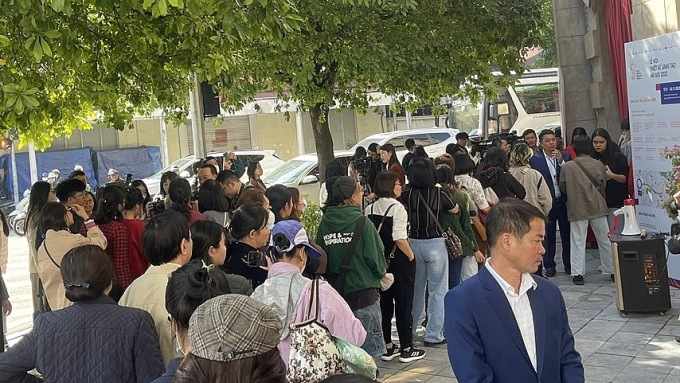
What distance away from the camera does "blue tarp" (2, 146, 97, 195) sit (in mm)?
32688

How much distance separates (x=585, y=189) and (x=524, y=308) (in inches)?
268

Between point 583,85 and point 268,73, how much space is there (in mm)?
5912

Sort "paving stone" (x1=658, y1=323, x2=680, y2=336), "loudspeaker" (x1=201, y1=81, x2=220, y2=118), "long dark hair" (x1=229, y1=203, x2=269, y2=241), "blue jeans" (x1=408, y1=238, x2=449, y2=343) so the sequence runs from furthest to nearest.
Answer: "loudspeaker" (x1=201, y1=81, x2=220, y2=118) < "blue jeans" (x1=408, y1=238, x2=449, y2=343) < "paving stone" (x1=658, y1=323, x2=680, y2=336) < "long dark hair" (x1=229, y1=203, x2=269, y2=241)

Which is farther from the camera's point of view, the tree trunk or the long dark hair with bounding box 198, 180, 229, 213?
the tree trunk

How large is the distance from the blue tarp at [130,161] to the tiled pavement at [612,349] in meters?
28.9

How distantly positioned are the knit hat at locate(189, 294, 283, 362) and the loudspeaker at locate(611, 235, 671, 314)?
6726mm

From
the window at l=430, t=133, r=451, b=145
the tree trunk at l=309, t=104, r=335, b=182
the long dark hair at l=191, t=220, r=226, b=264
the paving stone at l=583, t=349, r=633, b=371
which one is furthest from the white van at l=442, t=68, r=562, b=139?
the long dark hair at l=191, t=220, r=226, b=264

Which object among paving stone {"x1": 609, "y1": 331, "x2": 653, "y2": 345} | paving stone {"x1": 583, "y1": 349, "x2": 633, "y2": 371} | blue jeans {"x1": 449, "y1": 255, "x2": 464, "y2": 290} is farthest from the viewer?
blue jeans {"x1": 449, "y1": 255, "x2": 464, "y2": 290}

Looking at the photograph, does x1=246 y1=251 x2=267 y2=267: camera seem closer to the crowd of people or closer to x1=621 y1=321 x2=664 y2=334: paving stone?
the crowd of people

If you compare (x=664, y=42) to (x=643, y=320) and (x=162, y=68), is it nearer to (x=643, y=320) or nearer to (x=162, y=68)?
(x=643, y=320)

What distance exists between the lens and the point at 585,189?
993cm

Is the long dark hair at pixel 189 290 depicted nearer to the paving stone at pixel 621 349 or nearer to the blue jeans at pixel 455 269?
the paving stone at pixel 621 349

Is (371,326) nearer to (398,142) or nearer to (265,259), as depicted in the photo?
(265,259)

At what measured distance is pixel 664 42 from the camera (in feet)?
28.7
